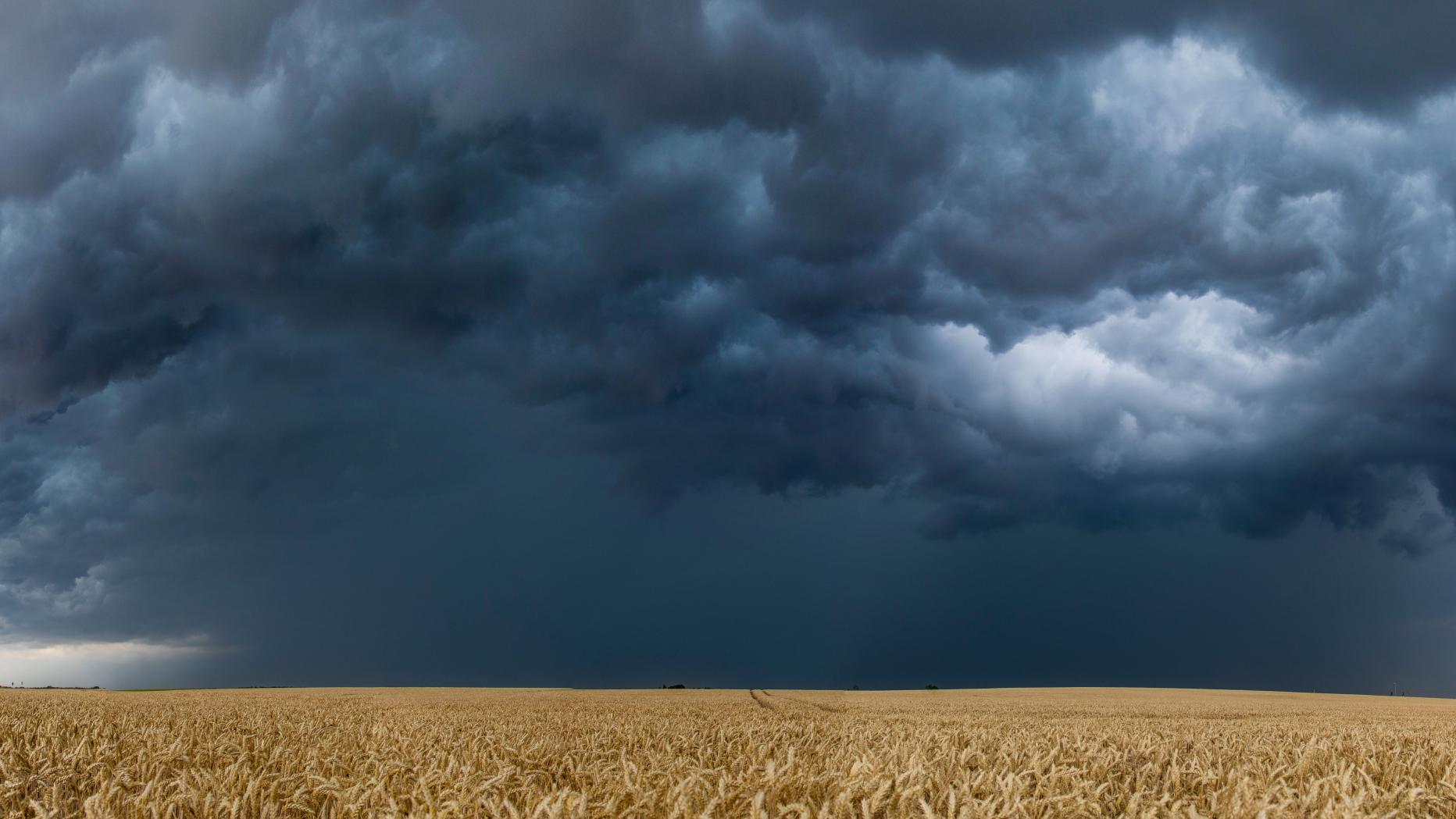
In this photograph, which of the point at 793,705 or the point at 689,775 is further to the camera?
the point at 793,705

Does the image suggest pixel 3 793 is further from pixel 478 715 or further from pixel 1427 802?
pixel 478 715

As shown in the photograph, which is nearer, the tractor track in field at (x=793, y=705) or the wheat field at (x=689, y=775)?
the wheat field at (x=689, y=775)

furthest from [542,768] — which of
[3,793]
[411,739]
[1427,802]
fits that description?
[1427,802]

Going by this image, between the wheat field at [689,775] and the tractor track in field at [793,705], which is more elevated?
the wheat field at [689,775]

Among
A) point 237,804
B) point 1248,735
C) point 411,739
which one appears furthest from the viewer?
point 1248,735

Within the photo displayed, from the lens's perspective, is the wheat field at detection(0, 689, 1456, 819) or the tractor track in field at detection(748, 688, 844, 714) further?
the tractor track in field at detection(748, 688, 844, 714)

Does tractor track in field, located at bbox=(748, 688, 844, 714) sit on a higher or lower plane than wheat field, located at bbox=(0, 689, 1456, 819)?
lower

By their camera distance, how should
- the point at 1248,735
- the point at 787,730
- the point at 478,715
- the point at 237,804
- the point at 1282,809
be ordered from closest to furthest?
the point at 237,804
the point at 1282,809
the point at 787,730
the point at 1248,735
the point at 478,715

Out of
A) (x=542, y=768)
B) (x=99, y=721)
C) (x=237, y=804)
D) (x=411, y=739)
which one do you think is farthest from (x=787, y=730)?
(x=99, y=721)

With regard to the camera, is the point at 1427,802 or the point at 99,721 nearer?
the point at 1427,802

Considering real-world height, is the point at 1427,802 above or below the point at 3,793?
below

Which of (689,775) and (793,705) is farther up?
(689,775)

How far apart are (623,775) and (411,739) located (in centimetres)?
666

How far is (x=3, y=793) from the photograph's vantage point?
6230 millimetres
